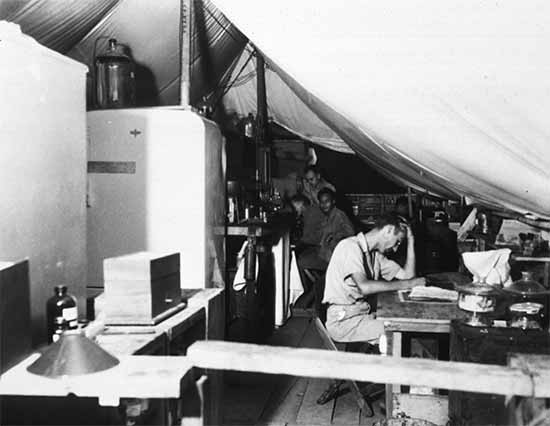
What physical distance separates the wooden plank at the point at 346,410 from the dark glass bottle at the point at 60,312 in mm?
2647

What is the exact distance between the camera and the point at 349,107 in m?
2.56

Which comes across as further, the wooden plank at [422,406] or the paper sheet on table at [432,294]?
the paper sheet on table at [432,294]

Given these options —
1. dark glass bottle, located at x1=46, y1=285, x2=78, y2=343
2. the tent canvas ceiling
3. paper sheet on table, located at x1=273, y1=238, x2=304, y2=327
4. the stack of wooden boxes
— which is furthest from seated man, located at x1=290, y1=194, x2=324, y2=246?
dark glass bottle, located at x1=46, y1=285, x2=78, y2=343


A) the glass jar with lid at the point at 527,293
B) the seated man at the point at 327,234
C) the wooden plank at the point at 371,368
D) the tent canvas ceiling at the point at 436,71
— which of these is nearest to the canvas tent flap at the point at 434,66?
the tent canvas ceiling at the point at 436,71

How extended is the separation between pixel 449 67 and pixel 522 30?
0.30 m

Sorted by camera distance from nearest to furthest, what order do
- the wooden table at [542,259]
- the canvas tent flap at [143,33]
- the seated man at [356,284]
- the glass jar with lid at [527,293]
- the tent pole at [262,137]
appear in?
the canvas tent flap at [143,33] → the glass jar with lid at [527,293] → the seated man at [356,284] → the wooden table at [542,259] → the tent pole at [262,137]

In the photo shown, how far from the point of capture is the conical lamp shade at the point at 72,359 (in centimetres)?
171

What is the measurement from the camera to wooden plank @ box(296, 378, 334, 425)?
435 centimetres

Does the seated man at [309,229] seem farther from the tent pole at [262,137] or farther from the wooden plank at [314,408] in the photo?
the wooden plank at [314,408]

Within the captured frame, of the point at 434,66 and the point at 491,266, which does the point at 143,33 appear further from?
the point at 434,66

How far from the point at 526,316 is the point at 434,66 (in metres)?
1.96

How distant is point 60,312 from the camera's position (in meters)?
2.20

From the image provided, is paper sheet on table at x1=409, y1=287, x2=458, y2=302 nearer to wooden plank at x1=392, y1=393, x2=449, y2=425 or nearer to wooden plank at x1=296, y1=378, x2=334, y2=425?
wooden plank at x1=392, y1=393, x2=449, y2=425

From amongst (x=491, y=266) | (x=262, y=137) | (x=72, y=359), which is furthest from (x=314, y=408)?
(x=262, y=137)
